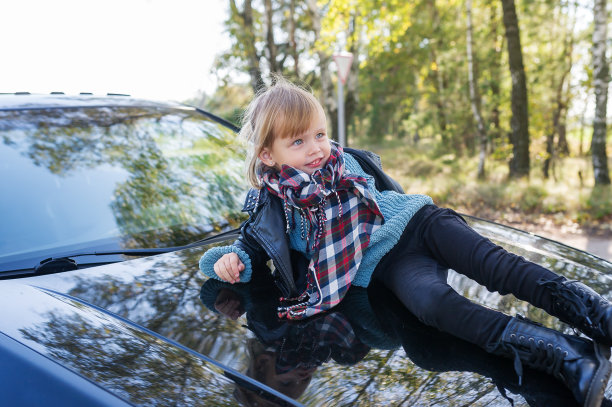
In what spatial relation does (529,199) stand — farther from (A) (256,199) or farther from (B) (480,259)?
(A) (256,199)

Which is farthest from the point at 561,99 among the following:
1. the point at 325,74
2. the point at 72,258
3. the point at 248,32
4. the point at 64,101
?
the point at 72,258

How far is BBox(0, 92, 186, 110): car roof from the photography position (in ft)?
7.75

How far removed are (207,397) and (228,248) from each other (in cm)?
83

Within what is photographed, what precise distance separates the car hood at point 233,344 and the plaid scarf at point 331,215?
4.6 inches

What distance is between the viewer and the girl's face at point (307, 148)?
1971mm

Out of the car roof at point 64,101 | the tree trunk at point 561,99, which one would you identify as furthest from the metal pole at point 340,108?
the tree trunk at point 561,99

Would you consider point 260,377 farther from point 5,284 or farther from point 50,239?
point 50,239

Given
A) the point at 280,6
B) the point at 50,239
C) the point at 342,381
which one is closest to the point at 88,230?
the point at 50,239

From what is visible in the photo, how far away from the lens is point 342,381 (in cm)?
128

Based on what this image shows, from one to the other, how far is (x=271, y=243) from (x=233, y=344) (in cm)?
53

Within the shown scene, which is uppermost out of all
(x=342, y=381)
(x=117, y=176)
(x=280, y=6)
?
(x=280, y=6)

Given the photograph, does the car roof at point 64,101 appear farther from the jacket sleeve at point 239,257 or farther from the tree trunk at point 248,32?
the tree trunk at point 248,32

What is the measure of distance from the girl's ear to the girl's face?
0.16 feet

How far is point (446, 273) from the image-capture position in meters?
1.95
